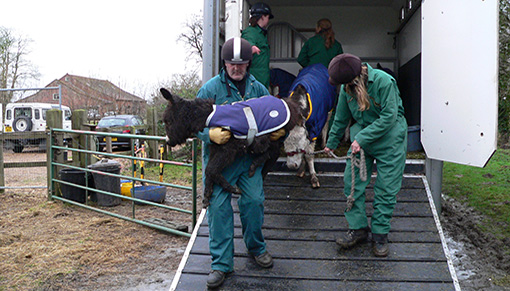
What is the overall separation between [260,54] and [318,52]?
1.29 meters

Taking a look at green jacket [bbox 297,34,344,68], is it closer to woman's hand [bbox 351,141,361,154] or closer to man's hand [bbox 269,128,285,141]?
woman's hand [bbox 351,141,361,154]

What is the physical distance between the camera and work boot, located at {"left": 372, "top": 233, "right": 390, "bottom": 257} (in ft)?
11.6

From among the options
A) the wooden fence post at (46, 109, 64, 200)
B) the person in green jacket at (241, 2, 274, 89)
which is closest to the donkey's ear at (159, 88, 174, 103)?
the person in green jacket at (241, 2, 274, 89)

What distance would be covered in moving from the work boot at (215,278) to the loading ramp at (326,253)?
0.21 feet

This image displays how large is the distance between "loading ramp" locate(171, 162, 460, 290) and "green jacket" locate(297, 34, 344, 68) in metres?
2.49

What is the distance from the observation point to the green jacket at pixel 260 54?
5539 mm

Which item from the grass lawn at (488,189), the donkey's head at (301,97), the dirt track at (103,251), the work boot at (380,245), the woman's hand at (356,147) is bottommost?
the dirt track at (103,251)

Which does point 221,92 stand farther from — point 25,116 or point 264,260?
point 25,116

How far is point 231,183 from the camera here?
3281 mm

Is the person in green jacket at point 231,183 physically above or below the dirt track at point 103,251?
above

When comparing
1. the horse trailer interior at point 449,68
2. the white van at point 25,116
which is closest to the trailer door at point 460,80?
the horse trailer interior at point 449,68

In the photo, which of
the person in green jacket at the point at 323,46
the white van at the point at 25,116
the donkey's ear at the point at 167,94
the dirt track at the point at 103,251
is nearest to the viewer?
the donkey's ear at the point at 167,94

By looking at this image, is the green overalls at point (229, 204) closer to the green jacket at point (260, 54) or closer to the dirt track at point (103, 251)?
the dirt track at point (103, 251)

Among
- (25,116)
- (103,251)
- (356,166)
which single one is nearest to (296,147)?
(356,166)
